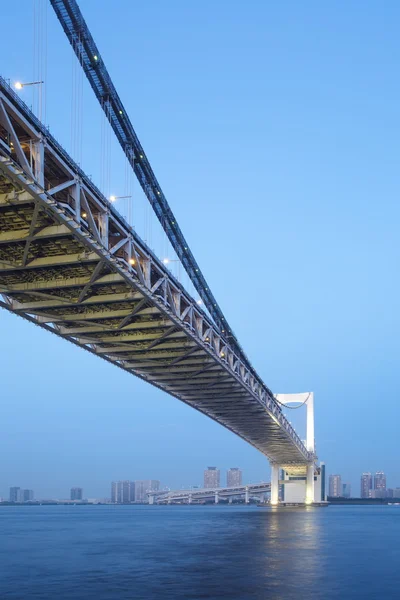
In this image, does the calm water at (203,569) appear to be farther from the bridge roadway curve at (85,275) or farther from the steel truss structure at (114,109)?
the steel truss structure at (114,109)

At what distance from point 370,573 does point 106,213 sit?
18471 mm

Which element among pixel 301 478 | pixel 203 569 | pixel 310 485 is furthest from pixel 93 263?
pixel 301 478

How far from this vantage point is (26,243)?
2923 cm

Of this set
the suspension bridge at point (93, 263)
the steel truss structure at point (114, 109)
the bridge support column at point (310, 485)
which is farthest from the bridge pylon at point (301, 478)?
the steel truss structure at point (114, 109)

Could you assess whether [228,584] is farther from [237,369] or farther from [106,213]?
[237,369]

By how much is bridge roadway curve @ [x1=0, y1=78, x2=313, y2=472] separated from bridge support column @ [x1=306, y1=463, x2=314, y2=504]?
69076 mm

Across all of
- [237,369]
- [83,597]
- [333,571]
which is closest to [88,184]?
[83,597]

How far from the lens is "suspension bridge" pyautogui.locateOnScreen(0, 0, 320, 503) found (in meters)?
25.1

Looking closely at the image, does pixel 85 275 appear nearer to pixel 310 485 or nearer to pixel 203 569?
pixel 203 569

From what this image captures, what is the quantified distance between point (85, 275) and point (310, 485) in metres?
104

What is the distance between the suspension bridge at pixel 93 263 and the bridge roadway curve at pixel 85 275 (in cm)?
6

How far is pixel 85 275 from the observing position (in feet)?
112

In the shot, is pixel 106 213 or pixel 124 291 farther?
pixel 124 291

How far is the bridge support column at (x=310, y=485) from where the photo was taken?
5020 inches
